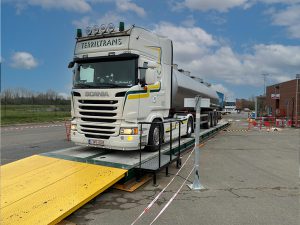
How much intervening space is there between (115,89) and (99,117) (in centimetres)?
91

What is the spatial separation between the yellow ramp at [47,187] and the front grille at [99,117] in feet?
3.84

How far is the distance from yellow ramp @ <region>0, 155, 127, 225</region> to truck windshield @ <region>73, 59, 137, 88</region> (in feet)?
7.21

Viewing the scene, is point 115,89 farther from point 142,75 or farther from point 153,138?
point 153,138

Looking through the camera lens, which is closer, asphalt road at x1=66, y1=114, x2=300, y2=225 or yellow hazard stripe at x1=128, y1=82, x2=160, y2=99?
asphalt road at x1=66, y1=114, x2=300, y2=225

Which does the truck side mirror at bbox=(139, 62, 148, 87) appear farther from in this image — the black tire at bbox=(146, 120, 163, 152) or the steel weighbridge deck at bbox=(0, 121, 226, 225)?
the steel weighbridge deck at bbox=(0, 121, 226, 225)

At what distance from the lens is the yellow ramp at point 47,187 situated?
418 centimetres

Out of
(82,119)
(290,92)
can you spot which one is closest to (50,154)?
(82,119)

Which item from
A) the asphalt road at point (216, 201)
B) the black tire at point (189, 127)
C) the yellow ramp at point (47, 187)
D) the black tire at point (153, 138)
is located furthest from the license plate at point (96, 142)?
the black tire at point (189, 127)

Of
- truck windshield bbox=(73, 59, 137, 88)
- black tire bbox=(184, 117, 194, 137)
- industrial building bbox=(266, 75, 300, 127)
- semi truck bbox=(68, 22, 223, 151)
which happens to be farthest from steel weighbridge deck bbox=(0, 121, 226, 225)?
industrial building bbox=(266, 75, 300, 127)

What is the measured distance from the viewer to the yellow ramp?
4.18 metres

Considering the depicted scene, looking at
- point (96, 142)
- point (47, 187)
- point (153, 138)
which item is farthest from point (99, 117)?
point (47, 187)

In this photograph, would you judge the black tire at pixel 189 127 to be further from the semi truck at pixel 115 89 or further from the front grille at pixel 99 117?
the front grille at pixel 99 117

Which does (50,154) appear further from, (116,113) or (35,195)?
(35,195)

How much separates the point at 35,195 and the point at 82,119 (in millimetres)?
3183
